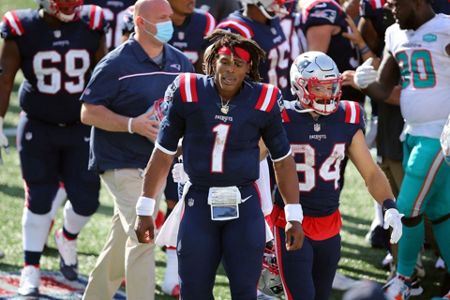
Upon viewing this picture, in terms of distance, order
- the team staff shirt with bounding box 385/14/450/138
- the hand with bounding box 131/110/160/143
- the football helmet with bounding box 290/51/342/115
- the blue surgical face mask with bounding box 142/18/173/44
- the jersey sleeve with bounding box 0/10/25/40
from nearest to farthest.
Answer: the football helmet with bounding box 290/51/342/115
the hand with bounding box 131/110/160/143
the blue surgical face mask with bounding box 142/18/173/44
the team staff shirt with bounding box 385/14/450/138
the jersey sleeve with bounding box 0/10/25/40

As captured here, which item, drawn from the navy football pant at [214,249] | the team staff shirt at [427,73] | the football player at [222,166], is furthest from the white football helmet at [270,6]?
the navy football pant at [214,249]

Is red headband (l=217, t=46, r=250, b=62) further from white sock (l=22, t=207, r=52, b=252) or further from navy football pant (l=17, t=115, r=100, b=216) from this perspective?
white sock (l=22, t=207, r=52, b=252)

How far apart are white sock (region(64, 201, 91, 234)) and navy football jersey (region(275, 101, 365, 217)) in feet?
7.13

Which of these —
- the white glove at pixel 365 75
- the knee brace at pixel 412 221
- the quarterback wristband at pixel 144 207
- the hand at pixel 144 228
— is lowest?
the knee brace at pixel 412 221

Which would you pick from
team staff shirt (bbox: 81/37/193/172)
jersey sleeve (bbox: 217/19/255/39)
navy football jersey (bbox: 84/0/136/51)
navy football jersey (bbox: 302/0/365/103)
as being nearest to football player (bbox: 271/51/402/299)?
team staff shirt (bbox: 81/37/193/172)

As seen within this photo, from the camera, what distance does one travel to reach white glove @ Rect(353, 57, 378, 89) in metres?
7.07

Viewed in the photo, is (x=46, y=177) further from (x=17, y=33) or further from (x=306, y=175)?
(x=306, y=175)

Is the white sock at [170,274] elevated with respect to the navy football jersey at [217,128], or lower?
lower

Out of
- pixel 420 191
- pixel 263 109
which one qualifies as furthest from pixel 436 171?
pixel 263 109

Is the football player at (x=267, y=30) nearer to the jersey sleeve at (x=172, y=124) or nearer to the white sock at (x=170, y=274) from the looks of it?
the white sock at (x=170, y=274)

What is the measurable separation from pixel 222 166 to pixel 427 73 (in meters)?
2.12

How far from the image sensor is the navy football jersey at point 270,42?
7715 mm

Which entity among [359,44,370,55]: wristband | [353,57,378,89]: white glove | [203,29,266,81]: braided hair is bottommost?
[359,44,370,55]: wristband

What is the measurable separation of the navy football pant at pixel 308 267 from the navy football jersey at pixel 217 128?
57cm
